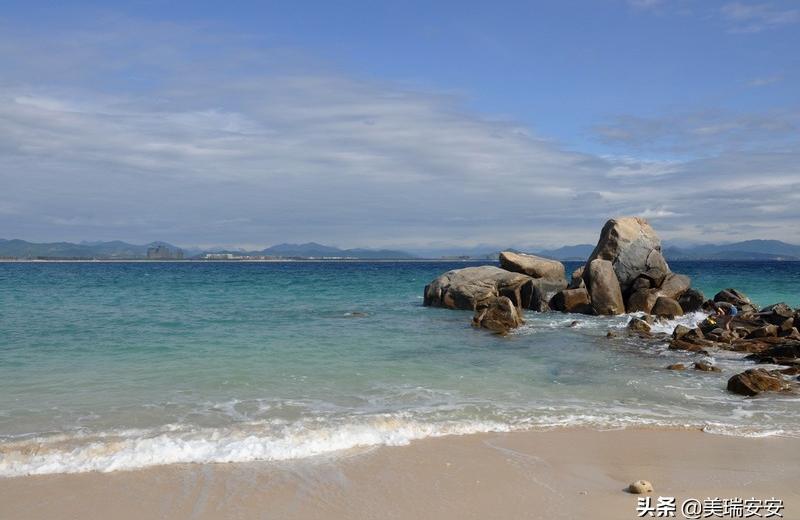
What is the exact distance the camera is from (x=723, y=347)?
17.9 m

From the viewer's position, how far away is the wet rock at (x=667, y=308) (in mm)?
24797

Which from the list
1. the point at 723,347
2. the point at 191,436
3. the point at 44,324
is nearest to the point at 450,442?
the point at 191,436

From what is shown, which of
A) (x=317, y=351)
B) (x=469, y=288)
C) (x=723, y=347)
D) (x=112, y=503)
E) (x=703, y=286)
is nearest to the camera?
(x=112, y=503)

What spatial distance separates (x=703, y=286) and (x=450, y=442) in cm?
4590

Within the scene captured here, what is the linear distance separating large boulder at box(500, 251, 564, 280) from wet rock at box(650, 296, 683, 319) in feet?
18.1

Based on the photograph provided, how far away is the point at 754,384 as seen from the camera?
11.9 meters

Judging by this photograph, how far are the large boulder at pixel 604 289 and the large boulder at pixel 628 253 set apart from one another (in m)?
0.91

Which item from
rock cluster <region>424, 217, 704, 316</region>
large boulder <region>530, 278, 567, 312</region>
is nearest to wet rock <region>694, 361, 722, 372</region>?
rock cluster <region>424, 217, 704, 316</region>

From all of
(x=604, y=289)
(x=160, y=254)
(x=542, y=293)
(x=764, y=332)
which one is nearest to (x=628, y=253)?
(x=604, y=289)

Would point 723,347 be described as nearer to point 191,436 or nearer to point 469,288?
point 469,288

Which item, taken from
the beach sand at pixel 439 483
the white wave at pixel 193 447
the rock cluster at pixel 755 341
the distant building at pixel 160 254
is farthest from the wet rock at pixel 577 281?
the distant building at pixel 160 254

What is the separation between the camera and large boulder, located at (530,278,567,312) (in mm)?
27516

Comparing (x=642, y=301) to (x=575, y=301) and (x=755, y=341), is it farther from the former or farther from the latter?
(x=755, y=341)

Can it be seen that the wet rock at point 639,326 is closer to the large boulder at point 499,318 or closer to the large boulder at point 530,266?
the large boulder at point 499,318
